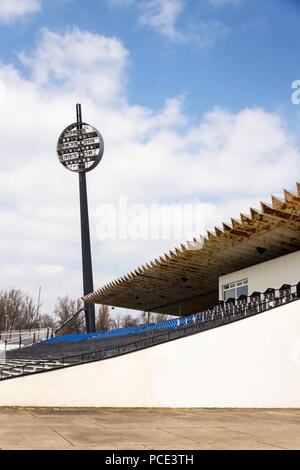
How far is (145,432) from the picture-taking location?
30.4 ft

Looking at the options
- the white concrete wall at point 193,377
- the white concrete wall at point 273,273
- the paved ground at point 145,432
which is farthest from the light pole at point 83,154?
the paved ground at point 145,432

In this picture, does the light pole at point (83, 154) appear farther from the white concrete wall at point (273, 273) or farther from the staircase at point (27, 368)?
the staircase at point (27, 368)

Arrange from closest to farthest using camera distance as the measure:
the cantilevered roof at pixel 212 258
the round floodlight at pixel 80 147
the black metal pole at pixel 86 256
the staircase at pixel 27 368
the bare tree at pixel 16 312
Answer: the staircase at pixel 27 368, the cantilevered roof at pixel 212 258, the black metal pole at pixel 86 256, the round floodlight at pixel 80 147, the bare tree at pixel 16 312

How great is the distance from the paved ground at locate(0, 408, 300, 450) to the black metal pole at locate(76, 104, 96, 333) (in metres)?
41.6

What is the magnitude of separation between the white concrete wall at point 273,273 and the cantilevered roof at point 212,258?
0.42 m

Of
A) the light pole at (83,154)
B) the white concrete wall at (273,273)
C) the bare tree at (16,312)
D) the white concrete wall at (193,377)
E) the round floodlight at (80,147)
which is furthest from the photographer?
the bare tree at (16,312)

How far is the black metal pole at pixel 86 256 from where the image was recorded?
54219 millimetres

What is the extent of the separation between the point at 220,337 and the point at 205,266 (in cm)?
1473

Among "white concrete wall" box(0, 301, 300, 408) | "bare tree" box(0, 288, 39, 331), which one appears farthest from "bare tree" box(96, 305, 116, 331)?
"white concrete wall" box(0, 301, 300, 408)

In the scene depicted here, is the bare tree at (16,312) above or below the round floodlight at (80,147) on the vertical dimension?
below

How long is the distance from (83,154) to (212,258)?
3370 centimetres

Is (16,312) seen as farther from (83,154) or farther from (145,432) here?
(145,432)
